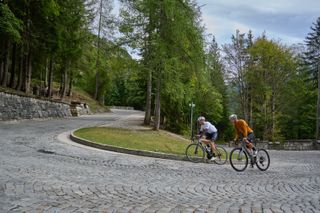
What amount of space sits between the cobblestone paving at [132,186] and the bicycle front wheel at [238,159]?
1.08 feet

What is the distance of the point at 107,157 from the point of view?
559 inches

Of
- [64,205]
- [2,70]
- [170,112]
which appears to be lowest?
[64,205]

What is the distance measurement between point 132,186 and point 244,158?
19.1 feet

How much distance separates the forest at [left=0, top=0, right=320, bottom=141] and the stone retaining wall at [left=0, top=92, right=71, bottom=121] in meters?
2.37

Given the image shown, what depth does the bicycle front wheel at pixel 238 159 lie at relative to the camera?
13.3 metres

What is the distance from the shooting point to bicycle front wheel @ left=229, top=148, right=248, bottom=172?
523 inches

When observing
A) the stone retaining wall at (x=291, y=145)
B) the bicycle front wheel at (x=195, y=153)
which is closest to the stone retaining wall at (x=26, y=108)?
the bicycle front wheel at (x=195, y=153)

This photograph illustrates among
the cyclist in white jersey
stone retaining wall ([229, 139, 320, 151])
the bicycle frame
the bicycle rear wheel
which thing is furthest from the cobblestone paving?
stone retaining wall ([229, 139, 320, 151])

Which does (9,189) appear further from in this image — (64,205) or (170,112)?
(170,112)

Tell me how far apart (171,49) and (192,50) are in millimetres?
1306

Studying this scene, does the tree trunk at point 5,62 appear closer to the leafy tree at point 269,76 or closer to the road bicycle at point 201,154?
the road bicycle at point 201,154

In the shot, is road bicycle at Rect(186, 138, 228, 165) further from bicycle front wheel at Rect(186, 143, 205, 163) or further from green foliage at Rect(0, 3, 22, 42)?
green foliage at Rect(0, 3, 22, 42)

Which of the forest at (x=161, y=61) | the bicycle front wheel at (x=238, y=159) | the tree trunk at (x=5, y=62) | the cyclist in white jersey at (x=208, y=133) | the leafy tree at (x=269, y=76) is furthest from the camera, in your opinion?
the leafy tree at (x=269, y=76)

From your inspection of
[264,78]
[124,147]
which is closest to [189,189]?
[124,147]
